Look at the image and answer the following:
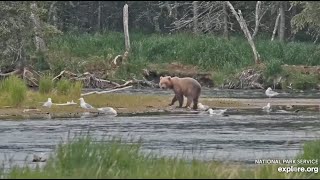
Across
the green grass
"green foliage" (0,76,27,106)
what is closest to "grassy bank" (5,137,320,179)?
"green foliage" (0,76,27,106)

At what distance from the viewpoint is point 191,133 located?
57.8 feet

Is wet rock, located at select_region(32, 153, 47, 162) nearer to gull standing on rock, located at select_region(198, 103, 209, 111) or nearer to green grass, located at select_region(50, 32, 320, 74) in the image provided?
gull standing on rock, located at select_region(198, 103, 209, 111)

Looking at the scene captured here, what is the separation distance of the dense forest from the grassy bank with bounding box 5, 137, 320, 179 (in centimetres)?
2116

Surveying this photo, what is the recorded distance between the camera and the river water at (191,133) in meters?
14.1

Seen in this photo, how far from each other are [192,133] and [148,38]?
92.3ft

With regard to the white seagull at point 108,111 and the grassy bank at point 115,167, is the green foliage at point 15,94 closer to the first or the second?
the white seagull at point 108,111

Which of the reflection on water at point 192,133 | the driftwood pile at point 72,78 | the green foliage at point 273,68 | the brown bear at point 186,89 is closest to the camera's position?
the reflection on water at point 192,133

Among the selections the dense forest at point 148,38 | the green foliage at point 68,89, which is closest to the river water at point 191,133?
the green foliage at point 68,89

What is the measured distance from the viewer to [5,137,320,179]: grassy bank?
870 cm

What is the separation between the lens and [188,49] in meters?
41.7

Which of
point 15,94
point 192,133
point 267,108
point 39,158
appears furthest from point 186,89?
point 39,158

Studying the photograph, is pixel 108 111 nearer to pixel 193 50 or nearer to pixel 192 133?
pixel 192 133

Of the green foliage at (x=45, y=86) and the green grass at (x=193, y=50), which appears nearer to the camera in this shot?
the green foliage at (x=45, y=86)

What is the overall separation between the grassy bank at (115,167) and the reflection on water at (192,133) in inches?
101
